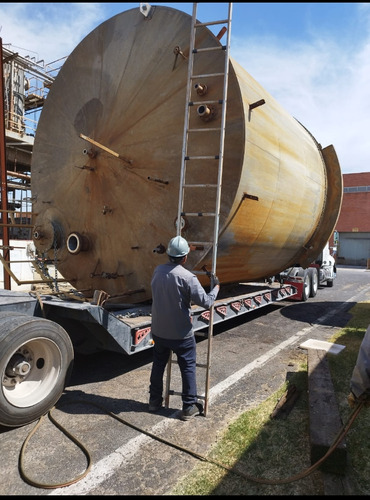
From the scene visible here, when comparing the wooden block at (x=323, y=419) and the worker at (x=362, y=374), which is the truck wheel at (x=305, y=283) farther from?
the worker at (x=362, y=374)

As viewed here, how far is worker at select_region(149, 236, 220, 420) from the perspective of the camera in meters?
3.76

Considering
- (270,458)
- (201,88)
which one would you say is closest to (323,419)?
(270,458)

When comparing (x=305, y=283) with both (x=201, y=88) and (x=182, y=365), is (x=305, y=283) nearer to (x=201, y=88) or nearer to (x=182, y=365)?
(x=201, y=88)

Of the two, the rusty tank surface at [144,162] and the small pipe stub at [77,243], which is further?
the small pipe stub at [77,243]

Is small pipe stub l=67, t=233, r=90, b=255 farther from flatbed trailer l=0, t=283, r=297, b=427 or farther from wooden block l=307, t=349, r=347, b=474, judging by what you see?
wooden block l=307, t=349, r=347, b=474

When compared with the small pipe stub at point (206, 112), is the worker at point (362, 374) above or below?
below

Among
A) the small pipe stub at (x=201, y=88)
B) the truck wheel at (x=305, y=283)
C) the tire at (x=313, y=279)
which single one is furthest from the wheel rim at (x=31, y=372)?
the tire at (x=313, y=279)

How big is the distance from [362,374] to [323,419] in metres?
1.41

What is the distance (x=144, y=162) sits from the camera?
4945 mm

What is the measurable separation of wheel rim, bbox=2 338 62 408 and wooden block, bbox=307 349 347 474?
8.47 ft

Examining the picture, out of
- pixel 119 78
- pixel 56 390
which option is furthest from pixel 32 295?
pixel 119 78

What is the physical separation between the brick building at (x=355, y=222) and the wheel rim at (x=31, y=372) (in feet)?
125

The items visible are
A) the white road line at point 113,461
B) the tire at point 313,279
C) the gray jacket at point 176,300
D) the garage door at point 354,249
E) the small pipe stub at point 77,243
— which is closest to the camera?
the white road line at point 113,461

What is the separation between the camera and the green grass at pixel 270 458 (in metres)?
2.75
